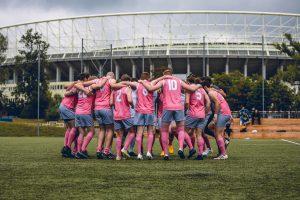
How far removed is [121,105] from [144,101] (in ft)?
1.60

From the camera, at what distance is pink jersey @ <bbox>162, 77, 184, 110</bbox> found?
39.1ft

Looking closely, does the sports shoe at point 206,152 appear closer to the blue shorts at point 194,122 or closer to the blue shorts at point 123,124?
the blue shorts at point 194,122

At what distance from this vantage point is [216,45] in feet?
301

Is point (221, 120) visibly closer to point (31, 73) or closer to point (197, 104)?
point (197, 104)

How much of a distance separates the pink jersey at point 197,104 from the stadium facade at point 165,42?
7293cm

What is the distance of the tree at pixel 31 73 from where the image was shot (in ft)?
225

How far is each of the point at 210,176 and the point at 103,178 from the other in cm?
152

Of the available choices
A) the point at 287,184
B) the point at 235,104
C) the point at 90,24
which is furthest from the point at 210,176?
the point at 90,24

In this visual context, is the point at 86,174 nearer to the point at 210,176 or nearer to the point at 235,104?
the point at 210,176

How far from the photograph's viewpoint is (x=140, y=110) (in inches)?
482

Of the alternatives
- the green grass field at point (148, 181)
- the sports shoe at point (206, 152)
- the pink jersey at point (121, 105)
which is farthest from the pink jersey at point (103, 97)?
the sports shoe at point (206, 152)

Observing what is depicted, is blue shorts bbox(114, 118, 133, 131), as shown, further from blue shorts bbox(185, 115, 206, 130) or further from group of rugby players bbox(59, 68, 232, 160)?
blue shorts bbox(185, 115, 206, 130)

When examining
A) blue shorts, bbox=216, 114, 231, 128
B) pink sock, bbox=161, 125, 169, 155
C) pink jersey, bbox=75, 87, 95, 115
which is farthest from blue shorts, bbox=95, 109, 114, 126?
blue shorts, bbox=216, 114, 231, 128

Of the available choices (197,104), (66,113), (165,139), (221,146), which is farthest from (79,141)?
(221,146)
